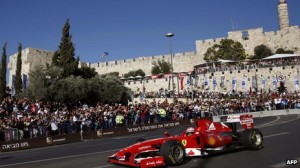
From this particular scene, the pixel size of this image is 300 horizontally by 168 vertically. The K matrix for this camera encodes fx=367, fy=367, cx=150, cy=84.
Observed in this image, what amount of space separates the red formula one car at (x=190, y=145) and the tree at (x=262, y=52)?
66890 mm

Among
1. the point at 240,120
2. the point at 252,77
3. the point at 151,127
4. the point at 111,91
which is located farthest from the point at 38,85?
the point at 252,77

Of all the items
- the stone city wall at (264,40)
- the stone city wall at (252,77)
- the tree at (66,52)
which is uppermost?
the stone city wall at (264,40)

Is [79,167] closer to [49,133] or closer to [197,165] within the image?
[197,165]

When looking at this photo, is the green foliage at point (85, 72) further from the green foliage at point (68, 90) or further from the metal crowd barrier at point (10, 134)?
the metal crowd barrier at point (10, 134)

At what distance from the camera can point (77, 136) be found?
22.6 meters

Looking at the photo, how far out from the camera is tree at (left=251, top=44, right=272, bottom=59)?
248 ft

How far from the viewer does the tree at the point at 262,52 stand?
75.5 metres

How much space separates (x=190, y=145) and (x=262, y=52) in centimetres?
7033

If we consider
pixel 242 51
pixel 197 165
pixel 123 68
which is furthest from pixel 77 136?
pixel 123 68

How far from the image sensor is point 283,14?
3428 inches

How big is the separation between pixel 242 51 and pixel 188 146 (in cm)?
6485

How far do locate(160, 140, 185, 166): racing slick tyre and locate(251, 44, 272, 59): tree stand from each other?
69434 millimetres

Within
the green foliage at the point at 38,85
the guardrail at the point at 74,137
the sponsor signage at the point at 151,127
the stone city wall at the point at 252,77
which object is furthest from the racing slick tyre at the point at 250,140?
the stone city wall at the point at 252,77

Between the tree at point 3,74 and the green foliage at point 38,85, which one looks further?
the tree at point 3,74
